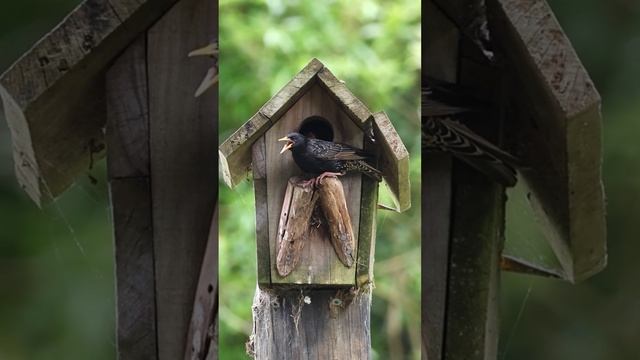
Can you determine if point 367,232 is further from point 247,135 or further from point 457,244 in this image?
point 457,244

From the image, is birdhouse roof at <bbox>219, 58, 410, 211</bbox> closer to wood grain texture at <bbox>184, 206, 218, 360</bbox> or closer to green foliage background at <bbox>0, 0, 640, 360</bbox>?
wood grain texture at <bbox>184, 206, 218, 360</bbox>

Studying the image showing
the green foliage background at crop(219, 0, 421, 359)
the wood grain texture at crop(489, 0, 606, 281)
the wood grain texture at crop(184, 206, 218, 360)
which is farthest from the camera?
the wood grain texture at crop(184, 206, 218, 360)

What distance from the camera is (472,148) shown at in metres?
1.81

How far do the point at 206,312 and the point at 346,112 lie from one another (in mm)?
490

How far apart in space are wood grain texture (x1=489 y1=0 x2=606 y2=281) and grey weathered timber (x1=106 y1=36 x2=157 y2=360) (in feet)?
1.94

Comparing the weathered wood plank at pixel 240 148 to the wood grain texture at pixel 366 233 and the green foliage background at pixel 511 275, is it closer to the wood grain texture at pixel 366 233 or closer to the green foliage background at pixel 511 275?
the wood grain texture at pixel 366 233

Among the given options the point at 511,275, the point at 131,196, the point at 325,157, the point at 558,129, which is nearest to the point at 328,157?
the point at 325,157

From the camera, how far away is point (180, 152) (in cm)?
180

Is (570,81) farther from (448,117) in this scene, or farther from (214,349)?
(214,349)

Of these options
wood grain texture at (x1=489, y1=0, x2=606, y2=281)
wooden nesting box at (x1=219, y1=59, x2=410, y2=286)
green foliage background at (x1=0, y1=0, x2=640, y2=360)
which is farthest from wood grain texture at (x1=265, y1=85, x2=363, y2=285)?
green foliage background at (x1=0, y1=0, x2=640, y2=360)

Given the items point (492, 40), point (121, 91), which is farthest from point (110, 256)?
point (492, 40)

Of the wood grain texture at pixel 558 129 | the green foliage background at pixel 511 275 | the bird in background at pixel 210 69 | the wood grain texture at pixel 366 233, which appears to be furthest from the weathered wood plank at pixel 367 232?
the green foliage background at pixel 511 275

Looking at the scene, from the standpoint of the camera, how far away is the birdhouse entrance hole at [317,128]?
1498 mm

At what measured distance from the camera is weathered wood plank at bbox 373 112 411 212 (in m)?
1.47
